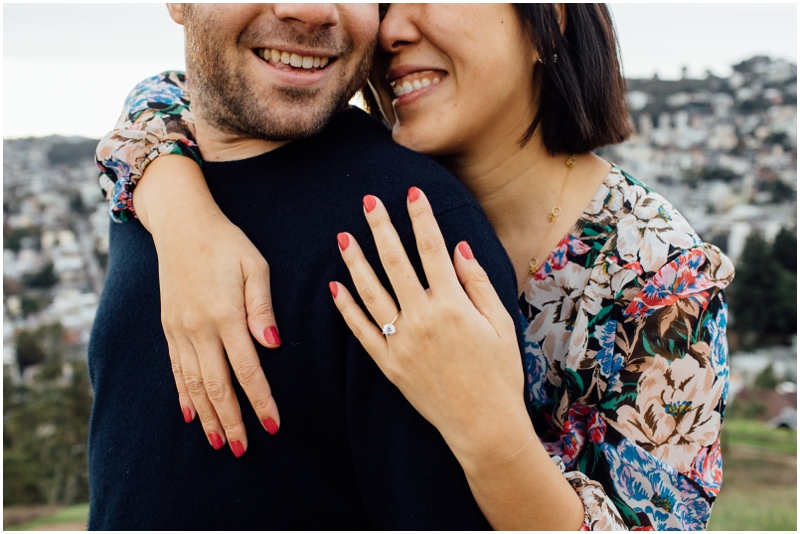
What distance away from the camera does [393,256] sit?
138 centimetres

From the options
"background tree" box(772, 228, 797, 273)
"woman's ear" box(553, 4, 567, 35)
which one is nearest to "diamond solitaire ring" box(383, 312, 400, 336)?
"woman's ear" box(553, 4, 567, 35)

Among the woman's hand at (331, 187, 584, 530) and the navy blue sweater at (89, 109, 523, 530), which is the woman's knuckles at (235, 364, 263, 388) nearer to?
the navy blue sweater at (89, 109, 523, 530)

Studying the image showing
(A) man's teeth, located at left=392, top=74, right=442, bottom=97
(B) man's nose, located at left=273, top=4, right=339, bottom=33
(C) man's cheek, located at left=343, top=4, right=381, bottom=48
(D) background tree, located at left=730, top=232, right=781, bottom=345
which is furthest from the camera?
(D) background tree, located at left=730, top=232, right=781, bottom=345

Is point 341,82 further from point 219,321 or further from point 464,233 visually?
point 219,321

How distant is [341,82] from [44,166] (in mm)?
35576

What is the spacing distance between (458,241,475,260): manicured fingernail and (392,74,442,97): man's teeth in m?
0.73

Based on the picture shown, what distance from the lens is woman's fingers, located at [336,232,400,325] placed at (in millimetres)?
1394

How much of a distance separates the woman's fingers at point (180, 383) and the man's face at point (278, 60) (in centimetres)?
56

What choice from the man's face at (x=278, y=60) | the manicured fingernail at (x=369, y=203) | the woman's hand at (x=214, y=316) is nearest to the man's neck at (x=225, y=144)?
the man's face at (x=278, y=60)

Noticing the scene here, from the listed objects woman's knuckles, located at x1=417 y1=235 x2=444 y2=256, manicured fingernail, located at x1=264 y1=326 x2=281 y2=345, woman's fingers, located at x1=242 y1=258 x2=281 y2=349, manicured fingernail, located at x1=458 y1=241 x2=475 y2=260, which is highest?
woman's knuckles, located at x1=417 y1=235 x2=444 y2=256

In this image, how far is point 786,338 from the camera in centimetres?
2700

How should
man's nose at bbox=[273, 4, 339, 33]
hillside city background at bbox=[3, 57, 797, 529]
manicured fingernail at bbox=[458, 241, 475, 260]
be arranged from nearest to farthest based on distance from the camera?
manicured fingernail at bbox=[458, 241, 475, 260]
man's nose at bbox=[273, 4, 339, 33]
hillside city background at bbox=[3, 57, 797, 529]

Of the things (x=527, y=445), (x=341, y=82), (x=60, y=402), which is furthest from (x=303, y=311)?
(x=60, y=402)

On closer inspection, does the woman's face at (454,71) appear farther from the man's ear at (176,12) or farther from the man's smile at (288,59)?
the man's ear at (176,12)
